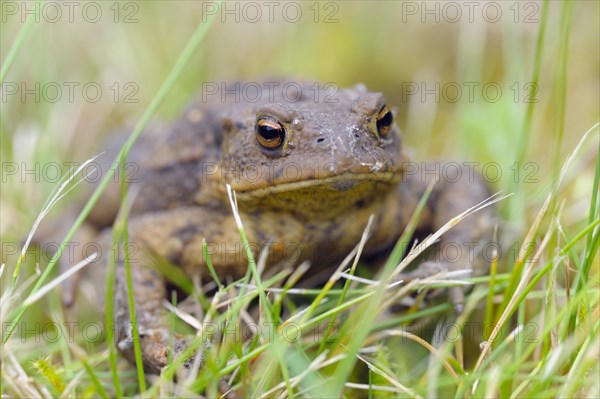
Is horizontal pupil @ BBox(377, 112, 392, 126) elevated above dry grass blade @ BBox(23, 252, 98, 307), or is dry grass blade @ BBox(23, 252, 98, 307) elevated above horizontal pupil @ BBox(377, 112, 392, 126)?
horizontal pupil @ BBox(377, 112, 392, 126)

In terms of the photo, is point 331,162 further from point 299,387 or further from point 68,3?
point 68,3

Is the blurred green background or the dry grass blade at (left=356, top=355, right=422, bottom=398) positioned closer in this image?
the dry grass blade at (left=356, top=355, right=422, bottom=398)

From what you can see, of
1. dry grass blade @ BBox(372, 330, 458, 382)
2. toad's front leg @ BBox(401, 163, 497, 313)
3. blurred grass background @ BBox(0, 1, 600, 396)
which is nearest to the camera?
dry grass blade @ BBox(372, 330, 458, 382)

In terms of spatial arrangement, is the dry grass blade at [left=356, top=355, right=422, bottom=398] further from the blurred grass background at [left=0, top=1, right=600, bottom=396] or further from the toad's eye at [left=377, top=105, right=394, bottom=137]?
the blurred grass background at [left=0, top=1, right=600, bottom=396]

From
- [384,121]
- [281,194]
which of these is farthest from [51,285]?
[384,121]

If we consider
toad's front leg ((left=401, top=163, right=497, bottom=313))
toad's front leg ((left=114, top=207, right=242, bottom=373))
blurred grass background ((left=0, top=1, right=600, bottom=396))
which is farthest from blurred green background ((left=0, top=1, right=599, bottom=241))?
toad's front leg ((left=114, top=207, right=242, bottom=373))

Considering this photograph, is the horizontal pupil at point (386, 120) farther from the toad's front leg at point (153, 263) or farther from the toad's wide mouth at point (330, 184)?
the toad's front leg at point (153, 263)
